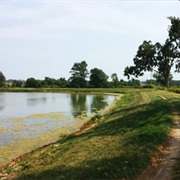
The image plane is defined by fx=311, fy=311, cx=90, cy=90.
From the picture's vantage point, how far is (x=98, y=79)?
110m

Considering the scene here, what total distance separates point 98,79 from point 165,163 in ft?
333

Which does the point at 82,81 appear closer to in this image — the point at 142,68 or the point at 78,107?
the point at 142,68

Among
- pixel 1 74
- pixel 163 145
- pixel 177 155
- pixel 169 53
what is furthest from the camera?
pixel 1 74

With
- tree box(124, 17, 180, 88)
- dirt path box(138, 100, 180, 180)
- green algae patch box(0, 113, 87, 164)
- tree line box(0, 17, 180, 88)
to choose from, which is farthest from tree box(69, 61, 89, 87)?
dirt path box(138, 100, 180, 180)

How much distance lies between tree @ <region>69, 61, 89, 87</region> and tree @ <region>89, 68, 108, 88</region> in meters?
3.35

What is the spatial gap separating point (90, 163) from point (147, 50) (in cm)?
5423

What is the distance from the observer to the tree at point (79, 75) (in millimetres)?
110375

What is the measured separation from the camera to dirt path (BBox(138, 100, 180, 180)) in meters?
8.02

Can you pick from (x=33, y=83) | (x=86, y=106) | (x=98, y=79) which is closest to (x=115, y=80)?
(x=98, y=79)

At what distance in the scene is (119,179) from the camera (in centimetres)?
807

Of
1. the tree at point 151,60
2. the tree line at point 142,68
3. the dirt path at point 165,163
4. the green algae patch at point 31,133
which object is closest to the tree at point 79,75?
the tree line at point 142,68

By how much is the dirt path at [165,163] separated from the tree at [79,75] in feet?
322

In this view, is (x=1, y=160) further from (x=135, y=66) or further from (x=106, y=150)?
(x=135, y=66)

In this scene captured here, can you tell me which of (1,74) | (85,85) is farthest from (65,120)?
(1,74)
